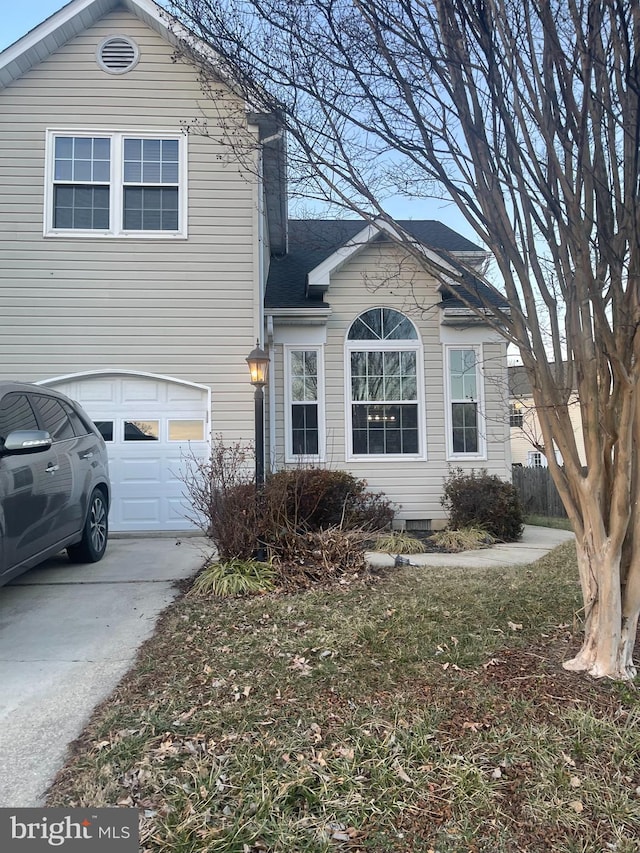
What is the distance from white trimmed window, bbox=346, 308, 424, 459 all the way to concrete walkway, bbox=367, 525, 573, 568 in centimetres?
237

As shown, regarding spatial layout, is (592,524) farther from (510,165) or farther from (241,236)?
(241,236)

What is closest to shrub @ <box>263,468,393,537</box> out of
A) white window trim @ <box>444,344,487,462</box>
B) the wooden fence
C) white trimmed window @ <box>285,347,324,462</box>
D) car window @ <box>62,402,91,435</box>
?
white trimmed window @ <box>285,347,324,462</box>

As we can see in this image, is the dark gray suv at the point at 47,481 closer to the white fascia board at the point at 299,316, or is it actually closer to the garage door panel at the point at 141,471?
the garage door panel at the point at 141,471

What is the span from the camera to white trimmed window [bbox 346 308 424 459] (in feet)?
31.9

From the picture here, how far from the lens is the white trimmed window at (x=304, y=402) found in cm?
962

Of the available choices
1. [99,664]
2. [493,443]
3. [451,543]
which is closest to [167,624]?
[99,664]

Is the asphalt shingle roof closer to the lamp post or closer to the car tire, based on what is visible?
the lamp post

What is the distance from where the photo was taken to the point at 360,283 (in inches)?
390

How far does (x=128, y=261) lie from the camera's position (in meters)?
8.63

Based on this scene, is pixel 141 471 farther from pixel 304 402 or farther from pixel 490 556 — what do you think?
pixel 490 556

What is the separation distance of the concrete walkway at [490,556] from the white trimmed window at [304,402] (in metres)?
2.75

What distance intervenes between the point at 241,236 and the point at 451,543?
213 inches

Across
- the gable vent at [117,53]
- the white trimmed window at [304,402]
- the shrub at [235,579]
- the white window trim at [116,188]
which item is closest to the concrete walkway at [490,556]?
the shrub at [235,579]

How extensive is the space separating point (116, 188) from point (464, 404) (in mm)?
6377
